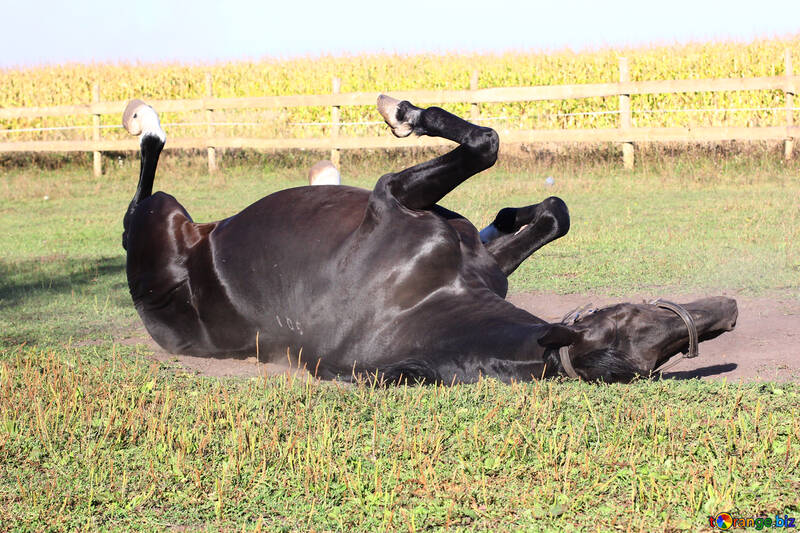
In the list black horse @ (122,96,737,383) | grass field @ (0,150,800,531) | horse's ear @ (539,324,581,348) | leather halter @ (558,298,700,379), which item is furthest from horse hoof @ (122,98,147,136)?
horse's ear @ (539,324,581,348)

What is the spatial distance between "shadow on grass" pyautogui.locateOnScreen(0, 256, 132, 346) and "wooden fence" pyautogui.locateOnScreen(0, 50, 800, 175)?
9.30m

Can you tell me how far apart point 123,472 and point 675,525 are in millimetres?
1783

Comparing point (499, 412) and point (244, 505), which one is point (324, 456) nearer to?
point (244, 505)

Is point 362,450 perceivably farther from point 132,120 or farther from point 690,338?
point 132,120


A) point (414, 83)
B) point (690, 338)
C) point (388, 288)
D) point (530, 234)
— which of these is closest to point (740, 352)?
point (530, 234)

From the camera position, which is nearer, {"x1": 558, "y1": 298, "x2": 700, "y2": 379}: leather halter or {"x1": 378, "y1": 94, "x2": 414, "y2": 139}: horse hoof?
{"x1": 558, "y1": 298, "x2": 700, "y2": 379}: leather halter

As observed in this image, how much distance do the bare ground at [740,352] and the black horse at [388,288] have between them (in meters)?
0.10

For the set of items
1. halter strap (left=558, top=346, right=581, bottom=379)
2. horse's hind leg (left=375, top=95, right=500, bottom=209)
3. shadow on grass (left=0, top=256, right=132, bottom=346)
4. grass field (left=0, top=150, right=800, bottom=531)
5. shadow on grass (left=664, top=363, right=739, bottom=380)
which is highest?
horse's hind leg (left=375, top=95, right=500, bottom=209)

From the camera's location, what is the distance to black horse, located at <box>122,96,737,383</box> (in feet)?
11.7

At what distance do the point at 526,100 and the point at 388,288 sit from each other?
1334 centimetres

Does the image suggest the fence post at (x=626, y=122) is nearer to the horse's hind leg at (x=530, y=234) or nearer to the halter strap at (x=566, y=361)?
the horse's hind leg at (x=530, y=234)

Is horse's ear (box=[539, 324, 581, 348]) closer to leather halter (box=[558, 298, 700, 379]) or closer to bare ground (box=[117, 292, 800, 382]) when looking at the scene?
leather halter (box=[558, 298, 700, 379])

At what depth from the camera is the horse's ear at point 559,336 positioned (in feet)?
11.2

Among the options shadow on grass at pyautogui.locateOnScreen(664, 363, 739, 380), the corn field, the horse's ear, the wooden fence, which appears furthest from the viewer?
the corn field
